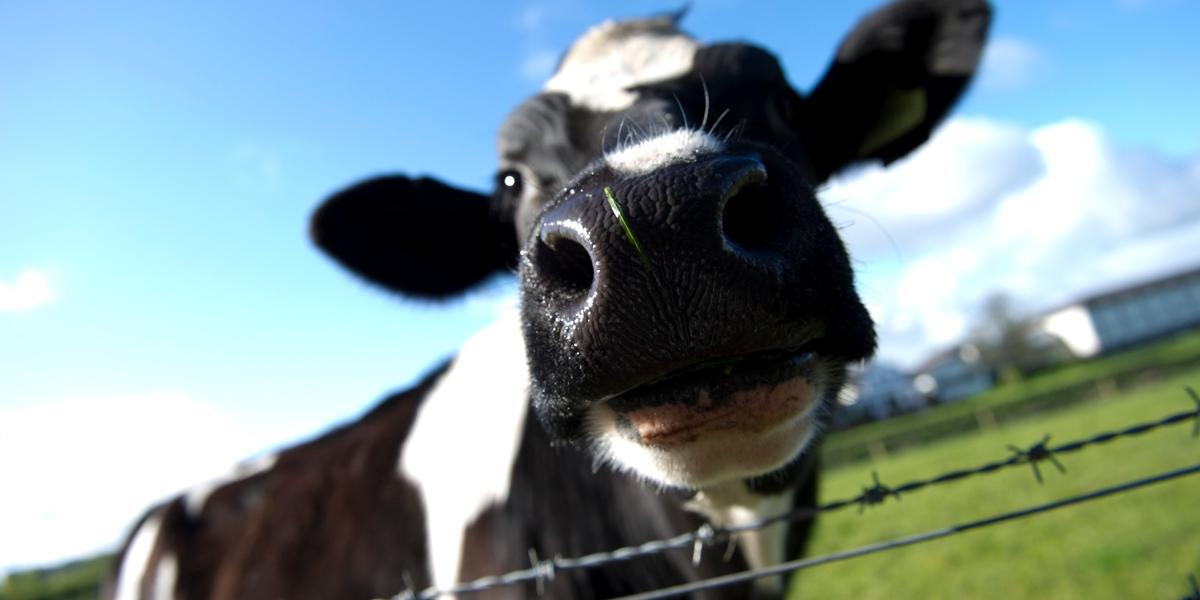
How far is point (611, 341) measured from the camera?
1.45m

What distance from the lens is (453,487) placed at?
10.4 ft

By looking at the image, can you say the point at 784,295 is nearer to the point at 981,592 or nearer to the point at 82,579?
the point at 981,592

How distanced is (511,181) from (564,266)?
144 centimetres

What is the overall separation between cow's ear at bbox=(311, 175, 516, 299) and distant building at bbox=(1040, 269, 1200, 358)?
95.3m

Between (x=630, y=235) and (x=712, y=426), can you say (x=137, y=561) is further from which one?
(x=630, y=235)

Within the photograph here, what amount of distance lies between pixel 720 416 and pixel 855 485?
1992 centimetres

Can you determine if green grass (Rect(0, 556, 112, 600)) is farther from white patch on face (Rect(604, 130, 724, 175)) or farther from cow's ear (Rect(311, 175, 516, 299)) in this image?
white patch on face (Rect(604, 130, 724, 175))

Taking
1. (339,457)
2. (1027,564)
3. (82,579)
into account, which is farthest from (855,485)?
(82,579)

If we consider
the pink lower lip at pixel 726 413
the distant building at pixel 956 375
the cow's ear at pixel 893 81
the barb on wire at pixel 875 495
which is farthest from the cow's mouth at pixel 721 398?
the distant building at pixel 956 375

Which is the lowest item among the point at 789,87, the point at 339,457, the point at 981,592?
the point at 981,592

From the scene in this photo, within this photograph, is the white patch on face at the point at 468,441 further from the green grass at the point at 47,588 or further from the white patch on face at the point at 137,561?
the green grass at the point at 47,588

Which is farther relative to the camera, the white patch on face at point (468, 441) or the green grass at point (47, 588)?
the green grass at point (47, 588)

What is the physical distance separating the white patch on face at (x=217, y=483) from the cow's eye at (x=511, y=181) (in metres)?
2.37

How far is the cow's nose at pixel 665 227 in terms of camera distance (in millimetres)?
1375
